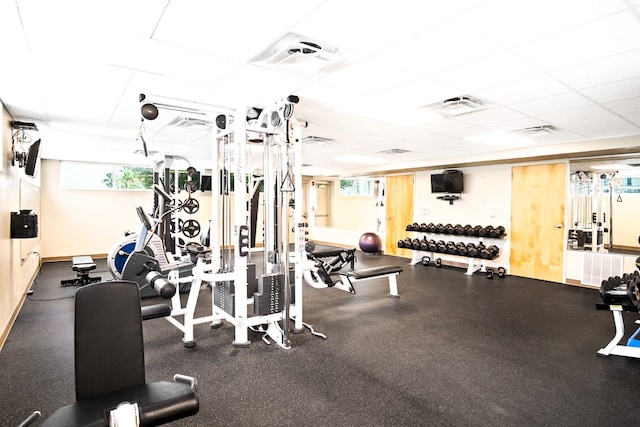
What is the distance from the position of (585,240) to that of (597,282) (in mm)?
776

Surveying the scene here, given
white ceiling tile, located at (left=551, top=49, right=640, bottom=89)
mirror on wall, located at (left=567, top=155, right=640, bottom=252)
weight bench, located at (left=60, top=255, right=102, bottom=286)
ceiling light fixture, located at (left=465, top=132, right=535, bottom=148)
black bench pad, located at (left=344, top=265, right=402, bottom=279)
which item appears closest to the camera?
white ceiling tile, located at (left=551, top=49, right=640, bottom=89)

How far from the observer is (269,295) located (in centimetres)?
325

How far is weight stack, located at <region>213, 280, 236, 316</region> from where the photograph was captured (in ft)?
10.9

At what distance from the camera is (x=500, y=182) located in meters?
6.59

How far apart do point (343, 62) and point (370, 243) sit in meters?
6.24

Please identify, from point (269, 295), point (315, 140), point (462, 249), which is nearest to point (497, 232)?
point (462, 249)

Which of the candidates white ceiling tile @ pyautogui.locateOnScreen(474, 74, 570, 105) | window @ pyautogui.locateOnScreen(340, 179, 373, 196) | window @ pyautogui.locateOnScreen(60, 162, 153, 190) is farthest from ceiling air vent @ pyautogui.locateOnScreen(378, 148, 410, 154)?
window @ pyautogui.locateOnScreen(60, 162, 153, 190)

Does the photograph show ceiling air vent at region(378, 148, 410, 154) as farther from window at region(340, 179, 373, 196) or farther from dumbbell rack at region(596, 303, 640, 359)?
window at region(340, 179, 373, 196)

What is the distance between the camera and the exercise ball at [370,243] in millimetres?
8391

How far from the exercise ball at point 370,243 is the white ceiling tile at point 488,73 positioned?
18.7ft

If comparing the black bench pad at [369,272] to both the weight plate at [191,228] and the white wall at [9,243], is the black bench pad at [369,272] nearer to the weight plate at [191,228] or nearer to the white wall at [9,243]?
the weight plate at [191,228]

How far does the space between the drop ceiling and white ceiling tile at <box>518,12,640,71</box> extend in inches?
0.4

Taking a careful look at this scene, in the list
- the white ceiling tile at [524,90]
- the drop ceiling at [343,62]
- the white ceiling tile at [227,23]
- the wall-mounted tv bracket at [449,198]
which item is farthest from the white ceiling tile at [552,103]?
the wall-mounted tv bracket at [449,198]

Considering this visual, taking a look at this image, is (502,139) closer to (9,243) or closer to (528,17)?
(528,17)
